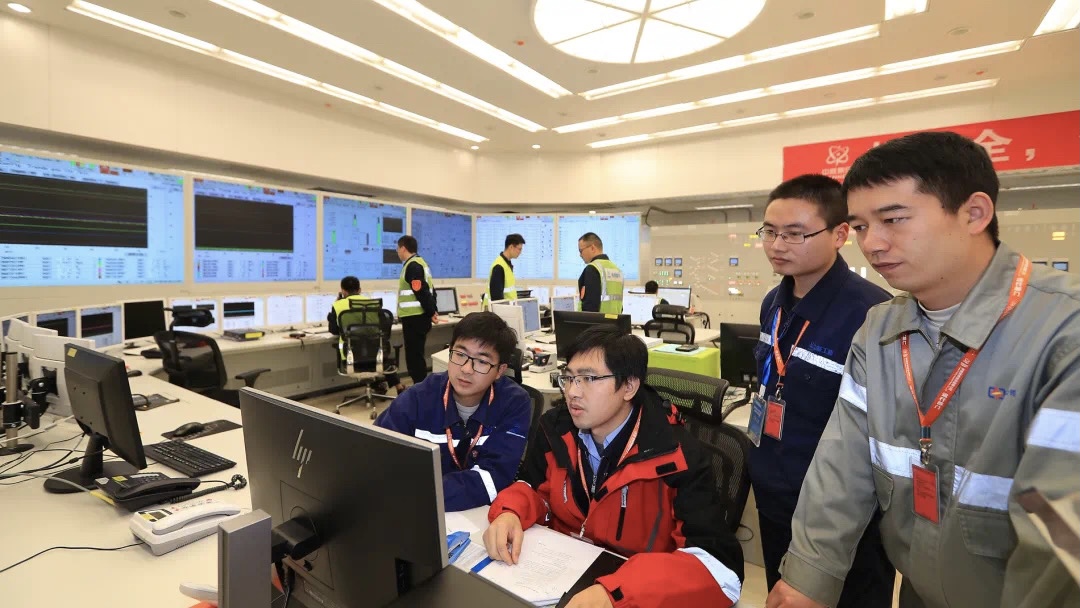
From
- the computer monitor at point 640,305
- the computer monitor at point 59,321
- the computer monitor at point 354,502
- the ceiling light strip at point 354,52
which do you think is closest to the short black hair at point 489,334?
the computer monitor at point 354,502

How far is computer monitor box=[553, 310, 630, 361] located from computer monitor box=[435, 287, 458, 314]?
Answer: 11.7ft

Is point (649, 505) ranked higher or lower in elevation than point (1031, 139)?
lower

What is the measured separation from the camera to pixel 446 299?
6930 millimetres

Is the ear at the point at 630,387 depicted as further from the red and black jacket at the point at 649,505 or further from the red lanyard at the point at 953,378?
the red lanyard at the point at 953,378

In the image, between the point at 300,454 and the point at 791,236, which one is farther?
the point at 791,236

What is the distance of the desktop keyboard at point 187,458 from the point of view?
174cm

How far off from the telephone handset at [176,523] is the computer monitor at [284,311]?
13.6 feet

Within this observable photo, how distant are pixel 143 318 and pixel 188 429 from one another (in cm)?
245

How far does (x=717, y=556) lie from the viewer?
1.14 metres

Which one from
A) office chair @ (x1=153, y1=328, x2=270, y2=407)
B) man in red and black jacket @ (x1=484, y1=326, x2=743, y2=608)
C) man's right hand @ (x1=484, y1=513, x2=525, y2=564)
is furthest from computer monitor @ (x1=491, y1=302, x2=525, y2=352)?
man's right hand @ (x1=484, y1=513, x2=525, y2=564)

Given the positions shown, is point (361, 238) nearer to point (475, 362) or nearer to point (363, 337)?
point (363, 337)

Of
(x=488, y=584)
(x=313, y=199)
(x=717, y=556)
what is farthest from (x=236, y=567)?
(x=313, y=199)

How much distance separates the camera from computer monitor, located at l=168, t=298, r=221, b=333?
171 inches

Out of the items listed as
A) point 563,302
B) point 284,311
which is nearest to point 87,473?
point 284,311
